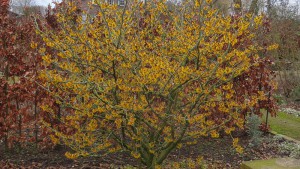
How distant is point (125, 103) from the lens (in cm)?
351

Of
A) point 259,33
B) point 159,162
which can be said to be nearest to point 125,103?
point 159,162

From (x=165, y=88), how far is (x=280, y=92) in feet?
32.8

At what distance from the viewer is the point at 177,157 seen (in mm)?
5609

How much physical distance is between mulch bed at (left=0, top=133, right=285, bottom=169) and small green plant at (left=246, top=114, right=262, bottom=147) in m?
0.11

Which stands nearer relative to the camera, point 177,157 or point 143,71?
point 143,71

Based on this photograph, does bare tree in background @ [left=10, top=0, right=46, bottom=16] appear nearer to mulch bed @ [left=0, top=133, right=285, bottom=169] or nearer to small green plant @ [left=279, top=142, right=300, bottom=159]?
mulch bed @ [left=0, top=133, right=285, bottom=169]

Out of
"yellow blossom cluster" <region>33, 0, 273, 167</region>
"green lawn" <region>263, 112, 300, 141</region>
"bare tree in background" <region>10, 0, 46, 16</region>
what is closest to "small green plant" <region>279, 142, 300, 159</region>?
"green lawn" <region>263, 112, 300, 141</region>

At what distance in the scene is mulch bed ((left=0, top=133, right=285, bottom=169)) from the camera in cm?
507

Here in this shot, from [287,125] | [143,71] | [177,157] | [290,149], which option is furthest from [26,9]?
[287,125]

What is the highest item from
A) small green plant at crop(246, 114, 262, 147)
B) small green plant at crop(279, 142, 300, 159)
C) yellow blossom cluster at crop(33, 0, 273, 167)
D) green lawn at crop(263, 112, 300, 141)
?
yellow blossom cluster at crop(33, 0, 273, 167)

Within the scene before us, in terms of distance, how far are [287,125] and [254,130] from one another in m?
2.49

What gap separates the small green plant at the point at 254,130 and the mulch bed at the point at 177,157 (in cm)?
11

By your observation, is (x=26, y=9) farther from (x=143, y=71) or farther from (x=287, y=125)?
(x=287, y=125)

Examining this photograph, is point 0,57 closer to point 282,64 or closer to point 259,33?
point 259,33
